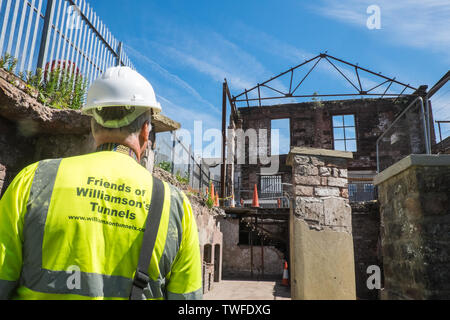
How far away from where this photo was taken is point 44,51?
493 centimetres

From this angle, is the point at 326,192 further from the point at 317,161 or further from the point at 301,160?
the point at 301,160

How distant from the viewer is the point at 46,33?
502 centimetres

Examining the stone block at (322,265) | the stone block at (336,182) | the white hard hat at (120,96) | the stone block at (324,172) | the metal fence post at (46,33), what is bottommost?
the stone block at (322,265)

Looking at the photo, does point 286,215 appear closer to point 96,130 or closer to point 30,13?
point 30,13

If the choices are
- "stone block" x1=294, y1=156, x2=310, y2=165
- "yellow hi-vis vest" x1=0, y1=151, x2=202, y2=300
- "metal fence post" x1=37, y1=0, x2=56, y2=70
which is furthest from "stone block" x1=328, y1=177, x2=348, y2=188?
"metal fence post" x1=37, y1=0, x2=56, y2=70

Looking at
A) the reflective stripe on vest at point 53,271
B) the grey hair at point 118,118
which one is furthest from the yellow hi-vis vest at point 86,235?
the grey hair at point 118,118

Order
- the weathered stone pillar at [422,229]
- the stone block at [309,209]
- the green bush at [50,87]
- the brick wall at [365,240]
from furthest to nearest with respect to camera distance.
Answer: the brick wall at [365,240] < the stone block at [309,209] < the green bush at [50,87] < the weathered stone pillar at [422,229]

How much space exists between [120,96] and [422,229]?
307cm

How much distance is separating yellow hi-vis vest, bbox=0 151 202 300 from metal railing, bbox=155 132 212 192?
26.2ft

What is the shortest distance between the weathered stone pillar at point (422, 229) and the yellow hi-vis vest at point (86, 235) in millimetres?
2701

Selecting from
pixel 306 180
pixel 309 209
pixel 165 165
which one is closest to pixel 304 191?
pixel 306 180

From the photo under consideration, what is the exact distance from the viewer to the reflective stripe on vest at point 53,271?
1.09 metres

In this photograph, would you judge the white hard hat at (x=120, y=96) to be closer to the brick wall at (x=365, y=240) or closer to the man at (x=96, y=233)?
the man at (x=96, y=233)

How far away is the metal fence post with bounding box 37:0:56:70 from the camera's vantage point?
16.0 ft
